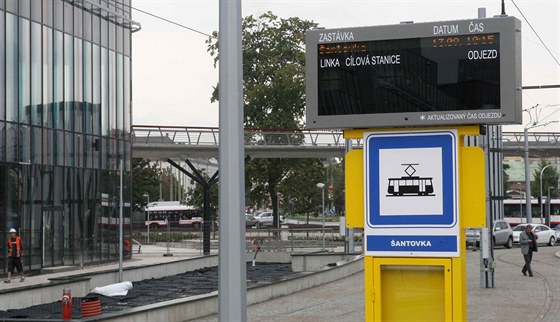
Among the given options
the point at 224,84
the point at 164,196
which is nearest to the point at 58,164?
the point at 224,84

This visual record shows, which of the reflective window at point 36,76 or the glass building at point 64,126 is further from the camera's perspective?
the reflective window at point 36,76

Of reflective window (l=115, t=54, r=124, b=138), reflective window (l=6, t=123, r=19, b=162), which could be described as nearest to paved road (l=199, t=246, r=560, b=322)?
reflective window (l=6, t=123, r=19, b=162)

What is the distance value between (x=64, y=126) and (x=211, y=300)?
17.6 meters

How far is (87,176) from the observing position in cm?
3822

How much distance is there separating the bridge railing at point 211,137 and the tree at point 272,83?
29.5ft

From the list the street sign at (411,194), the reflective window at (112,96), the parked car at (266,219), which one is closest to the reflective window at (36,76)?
the reflective window at (112,96)

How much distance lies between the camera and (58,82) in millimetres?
35906

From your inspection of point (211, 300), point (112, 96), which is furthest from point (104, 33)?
point (211, 300)

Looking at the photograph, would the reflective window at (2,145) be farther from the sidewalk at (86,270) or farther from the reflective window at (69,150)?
the reflective window at (69,150)

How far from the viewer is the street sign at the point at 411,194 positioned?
11.1 metres

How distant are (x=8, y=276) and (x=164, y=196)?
113m

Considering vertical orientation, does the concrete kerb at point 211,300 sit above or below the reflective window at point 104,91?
below

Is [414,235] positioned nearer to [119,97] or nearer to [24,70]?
[24,70]

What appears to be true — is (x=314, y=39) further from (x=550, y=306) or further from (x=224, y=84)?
(x=550, y=306)
